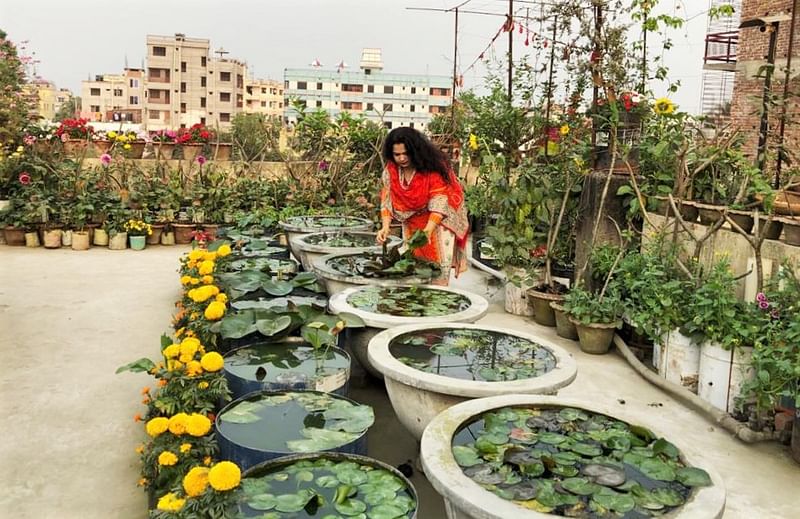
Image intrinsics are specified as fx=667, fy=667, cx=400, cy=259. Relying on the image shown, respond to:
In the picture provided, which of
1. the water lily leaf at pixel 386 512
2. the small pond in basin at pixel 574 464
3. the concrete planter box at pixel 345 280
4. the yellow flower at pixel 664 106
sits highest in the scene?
the yellow flower at pixel 664 106

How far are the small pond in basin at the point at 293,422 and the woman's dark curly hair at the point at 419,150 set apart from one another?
2.24 metres

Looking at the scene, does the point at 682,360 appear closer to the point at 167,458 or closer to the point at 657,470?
the point at 657,470

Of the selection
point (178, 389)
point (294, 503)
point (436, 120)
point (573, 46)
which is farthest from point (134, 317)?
point (436, 120)

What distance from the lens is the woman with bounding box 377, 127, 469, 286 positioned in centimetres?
444

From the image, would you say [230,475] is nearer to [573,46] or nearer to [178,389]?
[178,389]

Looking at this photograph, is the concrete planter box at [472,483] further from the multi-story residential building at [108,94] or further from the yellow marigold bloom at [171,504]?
the multi-story residential building at [108,94]

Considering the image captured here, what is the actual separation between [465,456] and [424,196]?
272 cm

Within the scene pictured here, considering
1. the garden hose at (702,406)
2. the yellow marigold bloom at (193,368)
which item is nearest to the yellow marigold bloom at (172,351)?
the yellow marigold bloom at (193,368)

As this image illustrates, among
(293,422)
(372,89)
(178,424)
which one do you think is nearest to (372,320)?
(293,422)

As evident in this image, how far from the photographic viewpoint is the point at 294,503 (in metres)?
1.83

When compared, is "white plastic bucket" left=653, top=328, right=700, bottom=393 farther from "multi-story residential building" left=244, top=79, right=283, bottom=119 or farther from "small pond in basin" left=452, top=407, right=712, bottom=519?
"multi-story residential building" left=244, top=79, right=283, bottom=119

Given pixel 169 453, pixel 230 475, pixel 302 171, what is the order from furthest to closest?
pixel 302 171 → pixel 169 453 → pixel 230 475

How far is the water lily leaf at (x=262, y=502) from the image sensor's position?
182cm

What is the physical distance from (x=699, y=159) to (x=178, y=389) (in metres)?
3.82
